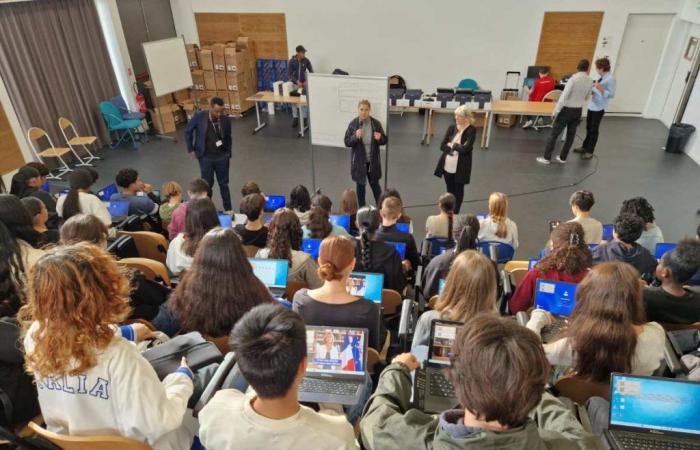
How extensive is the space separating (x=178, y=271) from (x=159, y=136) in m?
6.10

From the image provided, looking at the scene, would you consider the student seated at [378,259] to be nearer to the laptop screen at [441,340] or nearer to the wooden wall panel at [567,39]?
the laptop screen at [441,340]

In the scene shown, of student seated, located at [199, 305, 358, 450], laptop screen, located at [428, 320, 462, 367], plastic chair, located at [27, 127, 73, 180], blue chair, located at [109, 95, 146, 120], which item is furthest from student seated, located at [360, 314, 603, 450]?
blue chair, located at [109, 95, 146, 120]

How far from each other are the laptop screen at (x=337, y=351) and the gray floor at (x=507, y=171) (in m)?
3.17

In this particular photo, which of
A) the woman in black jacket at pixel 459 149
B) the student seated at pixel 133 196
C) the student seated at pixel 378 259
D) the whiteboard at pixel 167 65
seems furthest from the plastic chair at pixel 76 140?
the student seated at pixel 378 259

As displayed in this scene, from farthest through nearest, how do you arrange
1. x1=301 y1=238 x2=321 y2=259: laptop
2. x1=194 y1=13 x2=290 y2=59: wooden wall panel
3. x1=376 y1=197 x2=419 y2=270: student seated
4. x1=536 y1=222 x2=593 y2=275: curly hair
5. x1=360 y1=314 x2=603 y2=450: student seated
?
x1=194 y1=13 x2=290 y2=59: wooden wall panel → x1=376 y1=197 x2=419 y2=270: student seated → x1=301 y1=238 x2=321 y2=259: laptop → x1=536 y1=222 x2=593 y2=275: curly hair → x1=360 y1=314 x2=603 y2=450: student seated

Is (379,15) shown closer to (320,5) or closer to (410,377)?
(320,5)

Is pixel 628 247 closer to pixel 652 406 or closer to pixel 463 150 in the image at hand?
pixel 652 406

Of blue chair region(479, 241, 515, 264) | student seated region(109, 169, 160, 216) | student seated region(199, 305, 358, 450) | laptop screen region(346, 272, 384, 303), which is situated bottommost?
blue chair region(479, 241, 515, 264)

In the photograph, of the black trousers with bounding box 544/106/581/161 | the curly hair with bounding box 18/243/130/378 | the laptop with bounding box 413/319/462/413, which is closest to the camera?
the curly hair with bounding box 18/243/130/378

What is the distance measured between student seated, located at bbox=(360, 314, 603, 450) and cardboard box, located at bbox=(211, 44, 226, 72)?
9.19 metres

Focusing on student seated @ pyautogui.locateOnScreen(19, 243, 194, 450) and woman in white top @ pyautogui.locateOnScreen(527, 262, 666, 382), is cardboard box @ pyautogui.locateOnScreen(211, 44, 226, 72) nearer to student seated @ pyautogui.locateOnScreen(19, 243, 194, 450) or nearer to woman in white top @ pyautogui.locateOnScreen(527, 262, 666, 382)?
student seated @ pyautogui.locateOnScreen(19, 243, 194, 450)

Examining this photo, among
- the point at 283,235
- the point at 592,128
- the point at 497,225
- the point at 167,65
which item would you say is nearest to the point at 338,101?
the point at 497,225

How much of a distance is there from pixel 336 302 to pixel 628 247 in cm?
222

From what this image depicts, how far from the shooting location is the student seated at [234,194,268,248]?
329 centimetres
